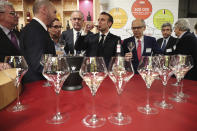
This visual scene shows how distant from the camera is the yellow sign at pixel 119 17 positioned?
436 centimetres

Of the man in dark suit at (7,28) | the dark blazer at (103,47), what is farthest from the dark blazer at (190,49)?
the man in dark suit at (7,28)

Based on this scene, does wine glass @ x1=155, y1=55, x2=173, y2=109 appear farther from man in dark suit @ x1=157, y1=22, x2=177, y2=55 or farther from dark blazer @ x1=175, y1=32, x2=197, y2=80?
man in dark suit @ x1=157, y1=22, x2=177, y2=55

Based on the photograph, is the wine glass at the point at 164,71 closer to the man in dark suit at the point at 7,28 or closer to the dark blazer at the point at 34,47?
the dark blazer at the point at 34,47

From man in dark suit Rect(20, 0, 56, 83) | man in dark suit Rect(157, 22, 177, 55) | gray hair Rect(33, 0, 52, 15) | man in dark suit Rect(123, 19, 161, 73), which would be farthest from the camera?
man in dark suit Rect(157, 22, 177, 55)

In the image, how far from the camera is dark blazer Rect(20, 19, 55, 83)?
6.00 ft

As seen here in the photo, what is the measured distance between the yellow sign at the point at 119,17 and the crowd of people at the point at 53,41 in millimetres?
1091

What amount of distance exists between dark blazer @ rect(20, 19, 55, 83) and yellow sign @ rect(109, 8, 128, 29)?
2.78m

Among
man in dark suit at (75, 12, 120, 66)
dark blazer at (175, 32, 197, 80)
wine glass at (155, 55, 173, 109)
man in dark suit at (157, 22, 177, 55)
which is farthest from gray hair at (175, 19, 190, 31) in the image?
wine glass at (155, 55, 173, 109)

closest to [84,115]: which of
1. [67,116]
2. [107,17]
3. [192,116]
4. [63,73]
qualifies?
[67,116]

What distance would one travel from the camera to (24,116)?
79 centimetres

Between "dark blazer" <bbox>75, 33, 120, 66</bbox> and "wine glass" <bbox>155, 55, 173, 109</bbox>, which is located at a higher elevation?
"dark blazer" <bbox>75, 33, 120, 66</bbox>

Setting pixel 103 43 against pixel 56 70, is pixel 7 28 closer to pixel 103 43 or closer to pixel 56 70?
pixel 103 43

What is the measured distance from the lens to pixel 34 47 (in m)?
1.86

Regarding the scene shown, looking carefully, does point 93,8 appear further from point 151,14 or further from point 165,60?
point 165,60
